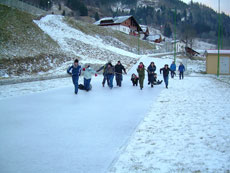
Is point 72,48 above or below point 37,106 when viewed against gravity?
above

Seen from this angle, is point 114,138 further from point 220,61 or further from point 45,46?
point 45,46

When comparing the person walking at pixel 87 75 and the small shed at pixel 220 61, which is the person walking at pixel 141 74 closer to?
the person walking at pixel 87 75

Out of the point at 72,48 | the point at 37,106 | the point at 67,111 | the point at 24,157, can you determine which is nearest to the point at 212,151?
the point at 24,157

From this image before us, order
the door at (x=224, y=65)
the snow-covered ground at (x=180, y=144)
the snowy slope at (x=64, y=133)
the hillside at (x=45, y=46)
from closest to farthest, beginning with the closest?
1. the snow-covered ground at (x=180, y=144)
2. the snowy slope at (x=64, y=133)
3. the hillside at (x=45, y=46)
4. the door at (x=224, y=65)

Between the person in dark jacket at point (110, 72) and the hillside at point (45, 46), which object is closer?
the person in dark jacket at point (110, 72)

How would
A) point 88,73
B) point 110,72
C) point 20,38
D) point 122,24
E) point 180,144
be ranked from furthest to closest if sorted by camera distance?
point 122,24 → point 20,38 → point 110,72 → point 88,73 → point 180,144

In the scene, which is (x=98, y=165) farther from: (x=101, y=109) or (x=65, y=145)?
(x=101, y=109)

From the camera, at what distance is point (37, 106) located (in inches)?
334

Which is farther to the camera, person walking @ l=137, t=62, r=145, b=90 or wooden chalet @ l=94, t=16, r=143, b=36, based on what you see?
wooden chalet @ l=94, t=16, r=143, b=36

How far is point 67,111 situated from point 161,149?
168 inches

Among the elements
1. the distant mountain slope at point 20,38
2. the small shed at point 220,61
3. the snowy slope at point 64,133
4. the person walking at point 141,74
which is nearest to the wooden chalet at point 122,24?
the distant mountain slope at point 20,38

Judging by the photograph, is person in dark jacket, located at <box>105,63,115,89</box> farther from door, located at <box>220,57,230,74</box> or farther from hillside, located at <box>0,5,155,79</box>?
door, located at <box>220,57,230,74</box>

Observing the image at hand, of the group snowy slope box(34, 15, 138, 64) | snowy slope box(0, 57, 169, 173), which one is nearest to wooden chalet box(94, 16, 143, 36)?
snowy slope box(34, 15, 138, 64)

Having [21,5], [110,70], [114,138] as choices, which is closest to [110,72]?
[110,70]
